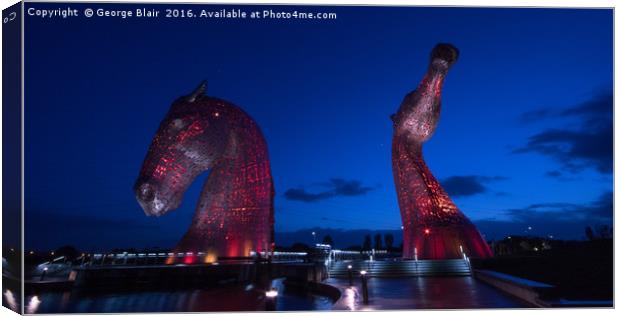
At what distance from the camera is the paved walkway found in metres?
8.06

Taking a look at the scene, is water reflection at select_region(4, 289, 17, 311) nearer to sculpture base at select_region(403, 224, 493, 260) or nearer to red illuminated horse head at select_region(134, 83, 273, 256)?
red illuminated horse head at select_region(134, 83, 273, 256)

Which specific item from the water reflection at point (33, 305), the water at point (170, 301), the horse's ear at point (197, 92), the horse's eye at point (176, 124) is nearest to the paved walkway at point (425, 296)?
the water at point (170, 301)

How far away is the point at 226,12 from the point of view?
9.08 meters

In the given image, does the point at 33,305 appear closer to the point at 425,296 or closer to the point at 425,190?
the point at 425,296

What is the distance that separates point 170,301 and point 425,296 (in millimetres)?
4629

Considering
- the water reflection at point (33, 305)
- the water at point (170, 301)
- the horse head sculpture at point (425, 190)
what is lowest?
the water at point (170, 301)

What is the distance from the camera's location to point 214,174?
14.8 meters

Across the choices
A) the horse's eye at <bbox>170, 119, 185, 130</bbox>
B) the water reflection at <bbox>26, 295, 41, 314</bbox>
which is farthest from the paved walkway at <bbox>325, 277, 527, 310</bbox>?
the horse's eye at <bbox>170, 119, 185, 130</bbox>

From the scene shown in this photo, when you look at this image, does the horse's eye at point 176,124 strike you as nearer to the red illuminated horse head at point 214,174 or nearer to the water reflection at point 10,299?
the red illuminated horse head at point 214,174

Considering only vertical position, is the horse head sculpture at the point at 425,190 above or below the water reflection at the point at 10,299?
above

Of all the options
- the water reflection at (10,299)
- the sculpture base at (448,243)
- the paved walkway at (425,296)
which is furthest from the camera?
the sculpture base at (448,243)

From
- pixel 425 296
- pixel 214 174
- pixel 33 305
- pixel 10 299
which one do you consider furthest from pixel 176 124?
pixel 425 296

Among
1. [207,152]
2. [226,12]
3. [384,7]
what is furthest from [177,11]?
[207,152]

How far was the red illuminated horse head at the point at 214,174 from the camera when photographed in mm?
13930
